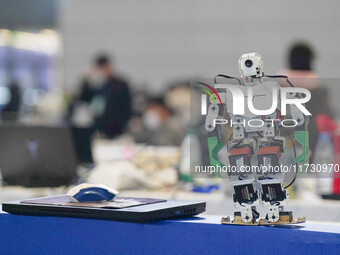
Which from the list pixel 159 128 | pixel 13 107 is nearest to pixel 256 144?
pixel 159 128

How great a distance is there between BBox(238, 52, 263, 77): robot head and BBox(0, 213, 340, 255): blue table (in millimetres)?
315

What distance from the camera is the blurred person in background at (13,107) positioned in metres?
10.5

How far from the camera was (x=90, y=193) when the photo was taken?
137cm

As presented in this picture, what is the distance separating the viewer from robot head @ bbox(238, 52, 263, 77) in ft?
4.15

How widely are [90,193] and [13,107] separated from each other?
9.87 m

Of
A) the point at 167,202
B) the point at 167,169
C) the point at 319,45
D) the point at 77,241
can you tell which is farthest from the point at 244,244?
the point at 319,45

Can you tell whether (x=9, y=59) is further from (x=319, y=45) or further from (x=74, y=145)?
(x=74, y=145)

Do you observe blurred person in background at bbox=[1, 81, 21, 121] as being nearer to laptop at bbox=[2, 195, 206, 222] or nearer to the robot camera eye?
laptop at bbox=[2, 195, 206, 222]

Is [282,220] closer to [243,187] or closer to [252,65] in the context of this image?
[243,187]

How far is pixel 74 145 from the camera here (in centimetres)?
301

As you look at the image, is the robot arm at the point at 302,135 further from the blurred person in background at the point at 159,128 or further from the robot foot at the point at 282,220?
the blurred person in background at the point at 159,128

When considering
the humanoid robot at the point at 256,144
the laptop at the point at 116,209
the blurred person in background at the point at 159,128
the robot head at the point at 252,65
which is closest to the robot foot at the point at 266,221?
the humanoid robot at the point at 256,144

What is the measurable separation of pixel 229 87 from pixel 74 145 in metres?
1.84

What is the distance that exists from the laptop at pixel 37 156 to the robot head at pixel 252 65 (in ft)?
5.56
